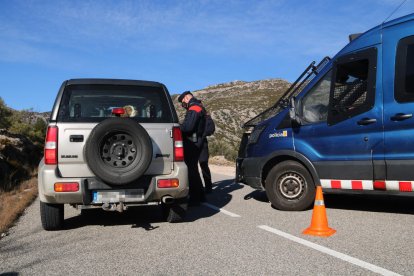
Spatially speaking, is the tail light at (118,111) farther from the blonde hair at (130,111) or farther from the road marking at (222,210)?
the road marking at (222,210)

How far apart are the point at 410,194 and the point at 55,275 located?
4325 mm

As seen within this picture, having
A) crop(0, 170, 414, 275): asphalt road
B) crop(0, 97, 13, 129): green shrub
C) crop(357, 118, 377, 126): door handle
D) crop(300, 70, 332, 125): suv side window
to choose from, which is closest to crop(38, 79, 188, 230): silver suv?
crop(0, 170, 414, 275): asphalt road

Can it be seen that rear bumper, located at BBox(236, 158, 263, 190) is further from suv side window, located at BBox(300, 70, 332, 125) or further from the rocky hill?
the rocky hill

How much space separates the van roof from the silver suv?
2754 millimetres

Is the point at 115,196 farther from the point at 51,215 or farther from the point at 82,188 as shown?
the point at 51,215

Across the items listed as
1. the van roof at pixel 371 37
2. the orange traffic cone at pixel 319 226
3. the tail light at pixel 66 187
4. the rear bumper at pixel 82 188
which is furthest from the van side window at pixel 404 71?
the tail light at pixel 66 187

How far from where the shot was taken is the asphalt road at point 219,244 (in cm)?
403

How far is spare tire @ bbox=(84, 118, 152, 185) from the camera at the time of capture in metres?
5.24

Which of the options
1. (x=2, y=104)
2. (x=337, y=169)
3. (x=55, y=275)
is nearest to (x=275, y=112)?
(x=337, y=169)

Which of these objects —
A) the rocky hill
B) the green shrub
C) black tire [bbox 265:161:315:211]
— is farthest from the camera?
the rocky hill

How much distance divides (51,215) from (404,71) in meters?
4.91

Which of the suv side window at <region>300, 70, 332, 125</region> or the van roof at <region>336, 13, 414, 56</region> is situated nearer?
the van roof at <region>336, 13, 414, 56</region>

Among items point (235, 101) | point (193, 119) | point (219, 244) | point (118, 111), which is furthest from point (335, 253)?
point (235, 101)

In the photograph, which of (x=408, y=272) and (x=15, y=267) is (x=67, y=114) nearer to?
(x=15, y=267)
